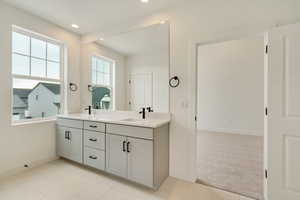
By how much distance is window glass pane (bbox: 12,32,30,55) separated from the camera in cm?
248

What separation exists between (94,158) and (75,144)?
0.53 metres

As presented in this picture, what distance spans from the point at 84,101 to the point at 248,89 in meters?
5.07

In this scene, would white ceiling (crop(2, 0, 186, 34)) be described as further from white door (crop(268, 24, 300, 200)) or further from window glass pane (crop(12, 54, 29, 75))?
white door (crop(268, 24, 300, 200))

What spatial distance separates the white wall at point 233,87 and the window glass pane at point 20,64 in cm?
466

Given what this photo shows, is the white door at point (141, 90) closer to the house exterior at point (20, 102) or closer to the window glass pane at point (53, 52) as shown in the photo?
the window glass pane at point (53, 52)

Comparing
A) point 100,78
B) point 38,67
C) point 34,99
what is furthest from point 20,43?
point 100,78

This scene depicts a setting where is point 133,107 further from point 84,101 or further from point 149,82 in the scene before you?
point 84,101

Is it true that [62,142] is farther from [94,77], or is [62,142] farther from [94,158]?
[94,77]

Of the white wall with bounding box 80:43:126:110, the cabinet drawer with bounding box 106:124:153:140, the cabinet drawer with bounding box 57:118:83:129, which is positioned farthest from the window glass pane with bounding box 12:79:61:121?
the cabinet drawer with bounding box 106:124:153:140

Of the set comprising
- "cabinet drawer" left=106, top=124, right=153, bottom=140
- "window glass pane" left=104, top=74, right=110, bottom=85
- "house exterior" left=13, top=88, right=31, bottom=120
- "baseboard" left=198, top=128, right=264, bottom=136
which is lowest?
"baseboard" left=198, top=128, right=264, bottom=136

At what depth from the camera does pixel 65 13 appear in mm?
2586

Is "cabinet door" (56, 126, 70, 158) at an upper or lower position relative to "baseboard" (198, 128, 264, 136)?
upper

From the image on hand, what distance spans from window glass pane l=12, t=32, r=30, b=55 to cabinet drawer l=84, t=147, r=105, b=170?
206 centimetres

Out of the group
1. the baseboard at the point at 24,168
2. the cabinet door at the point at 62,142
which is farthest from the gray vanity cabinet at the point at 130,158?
the baseboard at the point at 24,168
